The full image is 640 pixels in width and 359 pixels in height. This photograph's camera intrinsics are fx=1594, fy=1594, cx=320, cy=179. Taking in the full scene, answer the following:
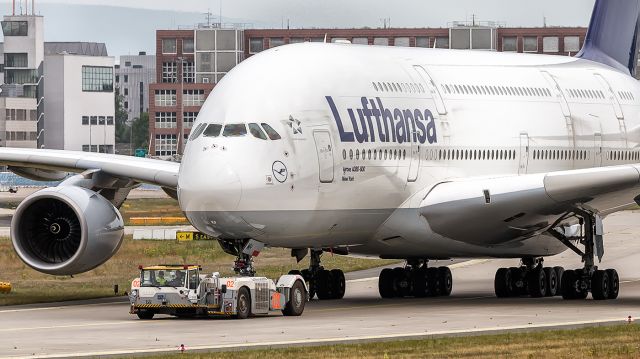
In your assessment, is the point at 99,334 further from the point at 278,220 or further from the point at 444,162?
the point at 444,162

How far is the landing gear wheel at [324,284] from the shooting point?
1539 inches

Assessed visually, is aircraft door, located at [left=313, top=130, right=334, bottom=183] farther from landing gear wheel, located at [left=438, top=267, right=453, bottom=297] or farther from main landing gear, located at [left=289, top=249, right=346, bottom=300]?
landing gear wheel, located at [left=438, top=267, right=453, bottom=297]

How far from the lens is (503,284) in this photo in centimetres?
4056

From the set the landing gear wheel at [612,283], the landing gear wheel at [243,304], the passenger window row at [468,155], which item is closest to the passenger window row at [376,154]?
the passenger window row at [468,155]

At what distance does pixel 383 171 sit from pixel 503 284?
23.1 ft

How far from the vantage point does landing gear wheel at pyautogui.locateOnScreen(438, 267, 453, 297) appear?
40656 mm

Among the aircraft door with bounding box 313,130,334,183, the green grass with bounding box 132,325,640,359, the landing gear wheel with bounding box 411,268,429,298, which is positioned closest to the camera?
the green grass with bounding box 132,325,640,359

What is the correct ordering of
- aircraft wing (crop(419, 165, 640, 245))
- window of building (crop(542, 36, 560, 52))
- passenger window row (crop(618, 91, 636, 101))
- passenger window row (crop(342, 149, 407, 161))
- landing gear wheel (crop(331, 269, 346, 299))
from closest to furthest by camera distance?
passenger window row (crop(342, 149, 407, 161)), aircraft wing (crop(419, 165, 640, 245)), landing gear wheel (crop(331, 269, 346, 299)), passenger window row (crop(618, 91, 636, 101)), window of building (crop(542, 36, 560, 52))

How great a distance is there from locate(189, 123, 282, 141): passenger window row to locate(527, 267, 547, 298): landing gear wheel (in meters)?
10.9

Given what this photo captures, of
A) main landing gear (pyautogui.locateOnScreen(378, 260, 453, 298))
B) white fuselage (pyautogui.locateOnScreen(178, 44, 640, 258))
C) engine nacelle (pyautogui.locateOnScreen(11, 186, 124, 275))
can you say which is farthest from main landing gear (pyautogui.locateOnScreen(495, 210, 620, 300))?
engine nacelle (pyautogui.locateOnScreen(11, 186, 124, 275))

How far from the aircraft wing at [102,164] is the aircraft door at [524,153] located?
8.59 m

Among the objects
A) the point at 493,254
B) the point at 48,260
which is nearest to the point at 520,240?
the point at 493,254

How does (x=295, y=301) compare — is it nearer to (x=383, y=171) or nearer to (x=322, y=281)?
(x=383, y=171)

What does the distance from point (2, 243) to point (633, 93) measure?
27921 mm
